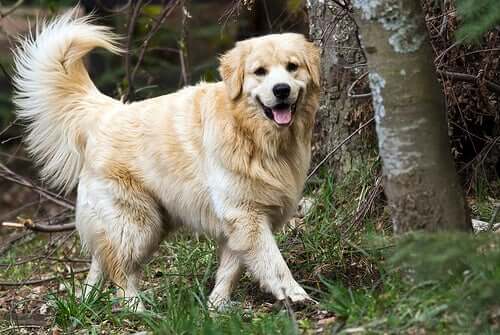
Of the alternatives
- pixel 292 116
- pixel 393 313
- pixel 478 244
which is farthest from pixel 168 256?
pixel 478 244

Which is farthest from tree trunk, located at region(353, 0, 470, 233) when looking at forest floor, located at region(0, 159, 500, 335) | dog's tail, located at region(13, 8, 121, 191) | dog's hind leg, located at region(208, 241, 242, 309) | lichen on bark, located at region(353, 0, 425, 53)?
dog's tail, located at region(13, 8, 121, 191)

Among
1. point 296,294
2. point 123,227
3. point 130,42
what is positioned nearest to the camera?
point 296,294

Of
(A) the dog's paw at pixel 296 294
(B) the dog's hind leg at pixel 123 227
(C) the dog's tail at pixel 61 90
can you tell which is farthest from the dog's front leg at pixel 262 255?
(C) the dog's tail at pixel 61 90

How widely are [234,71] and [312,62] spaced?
0.47m

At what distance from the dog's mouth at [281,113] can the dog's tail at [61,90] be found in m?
1.37

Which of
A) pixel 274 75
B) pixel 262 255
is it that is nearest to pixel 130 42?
pixel 274 75

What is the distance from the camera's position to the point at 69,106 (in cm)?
592

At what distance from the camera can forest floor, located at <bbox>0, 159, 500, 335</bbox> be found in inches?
136

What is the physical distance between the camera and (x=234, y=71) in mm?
5117

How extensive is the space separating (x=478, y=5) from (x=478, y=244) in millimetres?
1012

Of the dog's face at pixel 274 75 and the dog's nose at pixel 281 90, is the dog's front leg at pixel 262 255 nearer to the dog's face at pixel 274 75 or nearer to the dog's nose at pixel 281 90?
the dog's face at pixel 274 75

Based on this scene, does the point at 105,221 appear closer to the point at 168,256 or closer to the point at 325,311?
the point at 168,256

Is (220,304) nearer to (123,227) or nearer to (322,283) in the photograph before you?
(322,283)

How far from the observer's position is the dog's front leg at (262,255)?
4.92m
